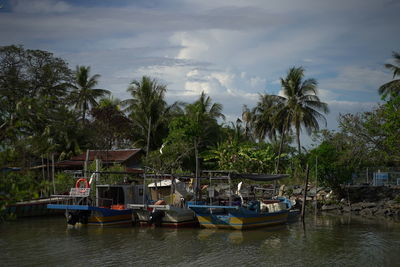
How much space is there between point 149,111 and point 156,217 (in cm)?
1919

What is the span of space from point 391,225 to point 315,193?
8003 millimetres

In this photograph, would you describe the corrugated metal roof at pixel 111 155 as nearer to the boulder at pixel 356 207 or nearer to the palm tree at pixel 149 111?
the palm tree at pixel 149 111

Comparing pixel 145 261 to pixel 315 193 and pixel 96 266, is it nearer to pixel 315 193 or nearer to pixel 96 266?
pixel 96 266

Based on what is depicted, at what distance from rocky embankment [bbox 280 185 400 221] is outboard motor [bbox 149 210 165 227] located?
43.3ft

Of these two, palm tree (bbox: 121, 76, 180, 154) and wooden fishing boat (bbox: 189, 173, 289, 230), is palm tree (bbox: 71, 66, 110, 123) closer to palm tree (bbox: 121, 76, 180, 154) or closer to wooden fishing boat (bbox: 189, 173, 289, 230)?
palm tree (bbox: 121, 76, 180, 154)

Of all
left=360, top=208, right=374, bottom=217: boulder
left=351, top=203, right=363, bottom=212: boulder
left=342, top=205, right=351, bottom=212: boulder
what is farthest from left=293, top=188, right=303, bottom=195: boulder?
left=360, top=208, right=374, bottom=217: boulder

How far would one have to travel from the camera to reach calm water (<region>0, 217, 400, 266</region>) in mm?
15445

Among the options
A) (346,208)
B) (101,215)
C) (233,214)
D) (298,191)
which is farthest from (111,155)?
(346,208)

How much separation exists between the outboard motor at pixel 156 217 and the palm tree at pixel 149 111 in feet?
58.6

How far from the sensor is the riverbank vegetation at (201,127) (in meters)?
29.5

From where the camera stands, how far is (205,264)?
15.0m

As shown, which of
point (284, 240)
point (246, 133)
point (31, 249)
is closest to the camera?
point (31, 249)

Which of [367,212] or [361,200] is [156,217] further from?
[361,200]

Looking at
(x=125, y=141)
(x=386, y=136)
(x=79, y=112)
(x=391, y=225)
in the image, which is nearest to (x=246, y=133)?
(x=125, y=141)
